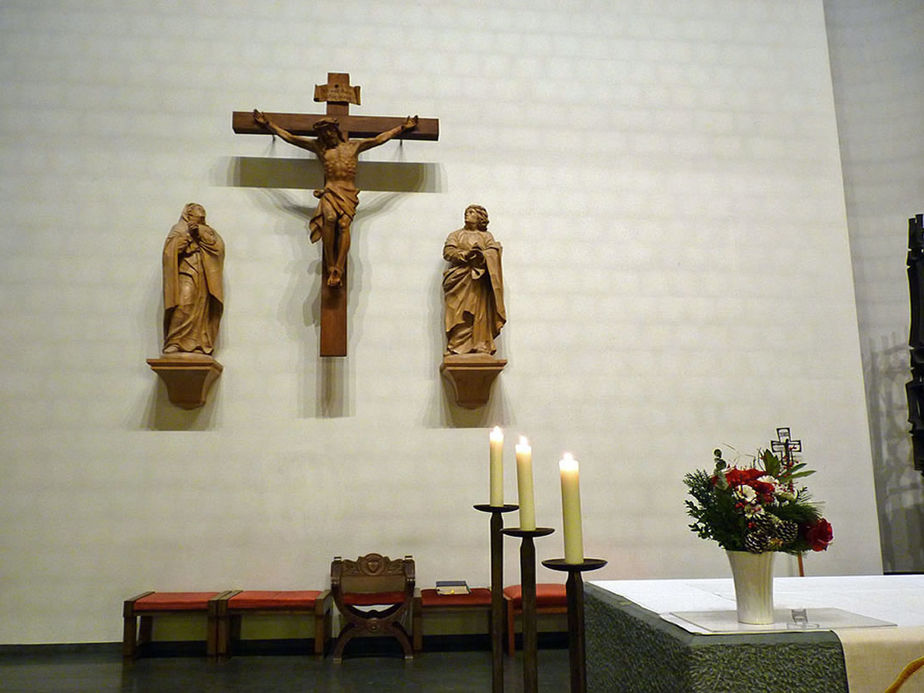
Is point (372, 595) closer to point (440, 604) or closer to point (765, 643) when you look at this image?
point (440, 604)

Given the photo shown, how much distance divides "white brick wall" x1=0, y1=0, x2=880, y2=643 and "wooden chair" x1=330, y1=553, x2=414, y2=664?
515mm

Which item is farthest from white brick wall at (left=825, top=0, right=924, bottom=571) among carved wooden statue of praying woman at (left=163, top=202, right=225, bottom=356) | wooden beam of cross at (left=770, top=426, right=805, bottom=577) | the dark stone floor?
carved wooden statue of praying woman at (left=163, top=202, right=225, bottom=356)

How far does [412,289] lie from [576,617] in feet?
15.3

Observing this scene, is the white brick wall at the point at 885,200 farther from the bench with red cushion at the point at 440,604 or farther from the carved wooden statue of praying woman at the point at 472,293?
the bench with red cushion at the point at 440,604

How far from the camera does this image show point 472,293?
593 cm

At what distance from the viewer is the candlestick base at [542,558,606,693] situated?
5.42 ft

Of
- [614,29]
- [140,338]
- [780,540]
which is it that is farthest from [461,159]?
[780,540]

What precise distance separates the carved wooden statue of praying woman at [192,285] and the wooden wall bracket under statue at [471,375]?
69.5 inches

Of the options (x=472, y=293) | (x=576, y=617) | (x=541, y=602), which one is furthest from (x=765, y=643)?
(x=472, y=293)

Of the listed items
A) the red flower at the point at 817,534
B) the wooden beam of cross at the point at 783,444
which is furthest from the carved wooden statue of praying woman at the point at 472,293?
the red flower at the point at 817,534

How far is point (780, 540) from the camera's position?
2.19m

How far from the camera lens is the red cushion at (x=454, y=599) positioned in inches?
206

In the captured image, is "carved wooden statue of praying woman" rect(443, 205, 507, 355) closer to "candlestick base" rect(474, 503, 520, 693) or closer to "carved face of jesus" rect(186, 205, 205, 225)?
"carved face of jesus" rect(186, 205, 205, 225)

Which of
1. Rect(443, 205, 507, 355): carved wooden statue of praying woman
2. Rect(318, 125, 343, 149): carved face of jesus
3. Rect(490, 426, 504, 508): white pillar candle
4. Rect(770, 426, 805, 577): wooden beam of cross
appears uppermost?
Rect(318, 125, 343, 149): carved face of jesus
